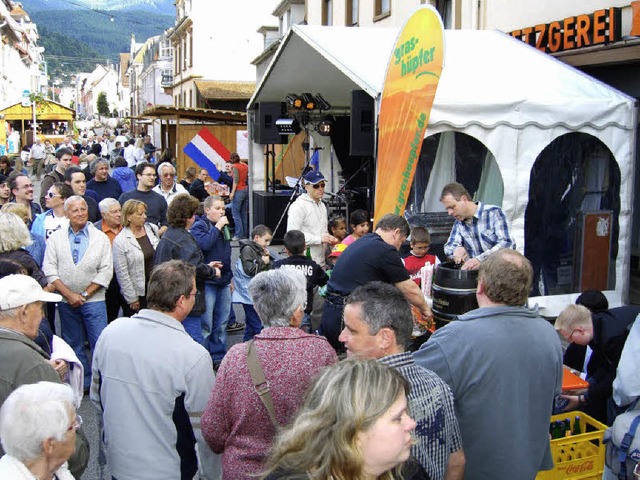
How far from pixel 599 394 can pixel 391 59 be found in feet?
14.1

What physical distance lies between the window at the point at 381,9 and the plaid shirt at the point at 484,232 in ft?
33.1

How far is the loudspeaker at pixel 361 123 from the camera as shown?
8.19 meters

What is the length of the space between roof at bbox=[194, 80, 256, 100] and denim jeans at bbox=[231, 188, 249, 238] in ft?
67.3

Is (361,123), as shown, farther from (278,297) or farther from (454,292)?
(278,297)

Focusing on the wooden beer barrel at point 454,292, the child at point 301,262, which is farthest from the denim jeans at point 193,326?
the wooden beer barrel at point 454,292

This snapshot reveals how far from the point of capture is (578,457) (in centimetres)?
369

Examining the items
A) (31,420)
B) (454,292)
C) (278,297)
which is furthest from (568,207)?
(31,420)

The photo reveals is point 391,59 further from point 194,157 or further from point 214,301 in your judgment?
point 194,157

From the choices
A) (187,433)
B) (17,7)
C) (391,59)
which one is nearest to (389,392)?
(187,433)

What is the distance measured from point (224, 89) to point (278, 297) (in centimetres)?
3450

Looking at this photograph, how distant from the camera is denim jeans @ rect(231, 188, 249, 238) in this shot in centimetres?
1424

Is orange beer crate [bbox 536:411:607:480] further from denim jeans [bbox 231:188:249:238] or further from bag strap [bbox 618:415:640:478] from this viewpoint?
denim jeans [bbox 231:188:249:238]

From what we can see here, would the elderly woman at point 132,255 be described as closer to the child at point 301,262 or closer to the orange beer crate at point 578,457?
the child at point 301,262

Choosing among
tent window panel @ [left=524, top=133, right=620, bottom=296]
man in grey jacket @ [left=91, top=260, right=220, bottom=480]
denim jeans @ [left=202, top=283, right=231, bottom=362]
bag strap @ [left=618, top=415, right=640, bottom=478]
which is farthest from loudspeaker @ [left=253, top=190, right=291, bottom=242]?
bag strap @ [left=618, top=415, right=640, bottom=478]
